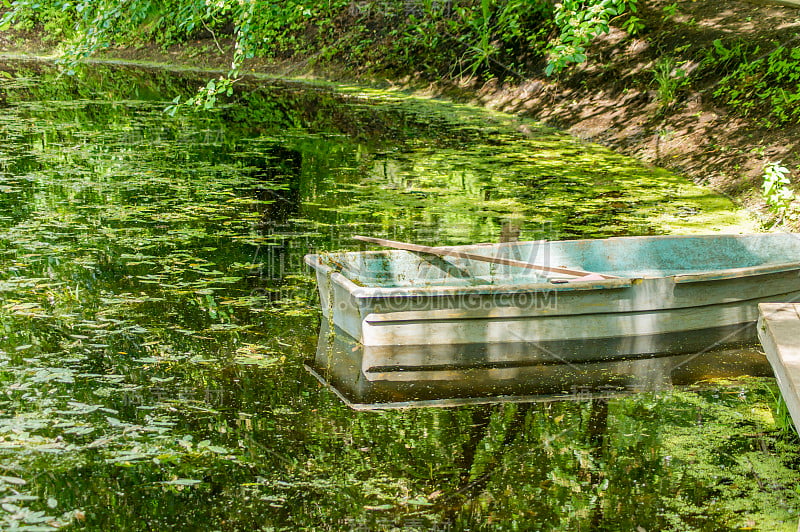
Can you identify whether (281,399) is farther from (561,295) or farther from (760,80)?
(760,80)

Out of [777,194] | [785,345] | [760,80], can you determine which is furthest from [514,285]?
[760,80]

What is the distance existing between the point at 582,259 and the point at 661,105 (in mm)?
5176

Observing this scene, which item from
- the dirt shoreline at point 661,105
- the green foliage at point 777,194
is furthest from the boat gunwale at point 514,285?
the dirt shoreline at point 661,105

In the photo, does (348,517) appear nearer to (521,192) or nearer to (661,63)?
(521,192)

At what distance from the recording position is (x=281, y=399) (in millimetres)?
3975

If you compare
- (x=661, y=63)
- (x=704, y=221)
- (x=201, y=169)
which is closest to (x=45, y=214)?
(x=201, y=169)

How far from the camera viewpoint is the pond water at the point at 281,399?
3.16 meters

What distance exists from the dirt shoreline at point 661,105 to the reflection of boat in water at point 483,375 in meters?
2.98

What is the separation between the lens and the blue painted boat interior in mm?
4988

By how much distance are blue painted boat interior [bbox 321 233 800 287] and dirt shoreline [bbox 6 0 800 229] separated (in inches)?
71.4

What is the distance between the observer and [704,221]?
6.99 meters

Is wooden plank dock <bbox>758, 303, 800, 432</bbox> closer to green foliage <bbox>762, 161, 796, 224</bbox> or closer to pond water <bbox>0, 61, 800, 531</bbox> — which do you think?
pond water <bbox>0, 61, 800, 531</bbox>

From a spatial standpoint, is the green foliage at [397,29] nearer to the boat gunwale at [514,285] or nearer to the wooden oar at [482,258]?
the wooden oar at [482,258]

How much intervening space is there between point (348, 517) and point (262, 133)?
855cm
